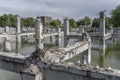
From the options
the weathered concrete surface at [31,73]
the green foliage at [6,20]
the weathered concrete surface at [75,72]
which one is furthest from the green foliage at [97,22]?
the weathered concrete surface at [31,73]

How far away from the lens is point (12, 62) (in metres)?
8.48

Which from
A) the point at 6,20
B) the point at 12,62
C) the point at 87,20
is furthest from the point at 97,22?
the point at 12,62

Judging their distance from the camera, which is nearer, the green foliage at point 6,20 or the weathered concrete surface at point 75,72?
the weathered concrete surface at point 75,72

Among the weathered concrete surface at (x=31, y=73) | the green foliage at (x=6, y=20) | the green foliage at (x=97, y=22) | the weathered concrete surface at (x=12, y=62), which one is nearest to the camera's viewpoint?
the weathered concrete surface at (x=31, y=73)

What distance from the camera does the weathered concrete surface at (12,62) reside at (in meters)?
8.28

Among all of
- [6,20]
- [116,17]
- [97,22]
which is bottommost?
[97,22]

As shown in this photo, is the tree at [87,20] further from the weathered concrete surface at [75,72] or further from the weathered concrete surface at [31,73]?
the weathered concrete surface at [31,73]

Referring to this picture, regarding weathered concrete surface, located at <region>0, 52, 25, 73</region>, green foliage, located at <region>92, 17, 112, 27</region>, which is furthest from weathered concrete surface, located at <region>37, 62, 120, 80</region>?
green foliage, located at <region>92, 17, 112, 27</region>

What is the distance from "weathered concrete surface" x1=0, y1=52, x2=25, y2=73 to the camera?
8281 millimetres

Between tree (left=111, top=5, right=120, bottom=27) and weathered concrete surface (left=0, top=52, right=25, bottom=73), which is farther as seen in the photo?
tree (left=111, top=5, right=120, bottom=27)

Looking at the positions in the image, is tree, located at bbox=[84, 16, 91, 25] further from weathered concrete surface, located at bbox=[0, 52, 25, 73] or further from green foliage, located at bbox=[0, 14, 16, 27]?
weathered concrete surface, located at bbox=[0, 52, 25, 73]

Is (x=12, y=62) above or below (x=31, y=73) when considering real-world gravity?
above

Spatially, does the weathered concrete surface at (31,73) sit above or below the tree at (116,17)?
below

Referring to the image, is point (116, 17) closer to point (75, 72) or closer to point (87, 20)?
point (87, 20)
